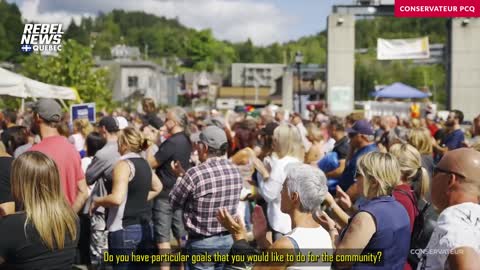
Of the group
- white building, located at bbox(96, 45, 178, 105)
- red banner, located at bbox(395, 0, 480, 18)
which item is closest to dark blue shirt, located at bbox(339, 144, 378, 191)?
red banner, located at bbox(395, 0, 480, 18)

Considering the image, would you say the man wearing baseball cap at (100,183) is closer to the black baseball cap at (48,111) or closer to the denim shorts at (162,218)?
the black baseball cap at (48,111)

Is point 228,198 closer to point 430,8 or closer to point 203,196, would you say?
point 203,196

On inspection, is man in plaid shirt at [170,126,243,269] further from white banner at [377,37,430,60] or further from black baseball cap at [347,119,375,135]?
white banner at [377,37,430,60]

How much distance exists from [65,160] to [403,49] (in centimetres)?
2297

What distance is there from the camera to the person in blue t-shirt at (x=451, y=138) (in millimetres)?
8921

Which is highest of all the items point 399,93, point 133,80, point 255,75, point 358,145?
point 255,75

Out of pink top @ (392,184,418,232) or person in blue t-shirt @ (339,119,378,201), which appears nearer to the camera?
pink top @ (392,184,418,232)

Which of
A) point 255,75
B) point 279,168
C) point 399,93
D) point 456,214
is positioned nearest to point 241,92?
point 255,75

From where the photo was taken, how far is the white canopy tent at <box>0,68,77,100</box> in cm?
952

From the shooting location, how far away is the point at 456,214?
111 inches

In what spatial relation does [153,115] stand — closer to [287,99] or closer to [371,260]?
[371,260]

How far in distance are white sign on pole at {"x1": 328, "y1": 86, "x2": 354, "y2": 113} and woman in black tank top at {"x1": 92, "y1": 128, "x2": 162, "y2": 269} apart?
1798 cm

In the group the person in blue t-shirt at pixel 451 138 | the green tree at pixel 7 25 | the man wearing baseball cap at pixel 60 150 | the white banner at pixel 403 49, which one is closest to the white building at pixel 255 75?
the white banner at pixel 403 49

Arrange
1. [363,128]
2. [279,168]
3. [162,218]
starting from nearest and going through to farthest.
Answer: [279,168] → [363,128] → [162,218]
